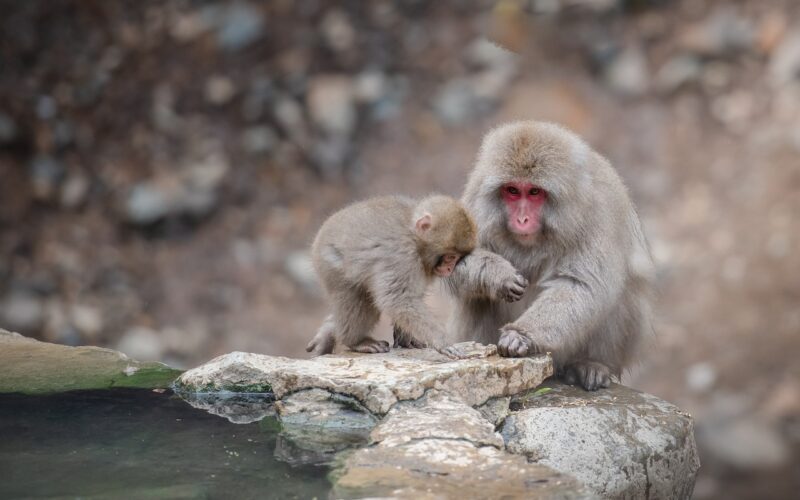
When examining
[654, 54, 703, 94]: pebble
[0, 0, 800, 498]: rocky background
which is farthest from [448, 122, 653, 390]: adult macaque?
[654, 54, 703, 94]: pebble

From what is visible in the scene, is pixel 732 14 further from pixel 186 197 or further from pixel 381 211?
pixel 381 211

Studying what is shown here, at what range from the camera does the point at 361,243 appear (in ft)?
15.3

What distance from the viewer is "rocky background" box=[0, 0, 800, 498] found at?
9641 millimetres

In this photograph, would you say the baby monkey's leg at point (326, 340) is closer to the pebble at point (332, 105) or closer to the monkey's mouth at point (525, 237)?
the monkey's mouth at point (525, 237)

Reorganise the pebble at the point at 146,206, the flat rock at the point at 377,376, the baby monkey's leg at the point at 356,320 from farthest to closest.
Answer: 1. the pebble at the point at 146,206
2. the baby monkey's leg at the point at 356,320
3. the flat rock at the point at 377,376

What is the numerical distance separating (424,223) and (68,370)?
151cm

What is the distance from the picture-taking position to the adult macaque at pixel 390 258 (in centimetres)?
465

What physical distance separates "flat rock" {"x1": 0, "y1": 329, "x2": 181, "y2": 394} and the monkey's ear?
3.70ft

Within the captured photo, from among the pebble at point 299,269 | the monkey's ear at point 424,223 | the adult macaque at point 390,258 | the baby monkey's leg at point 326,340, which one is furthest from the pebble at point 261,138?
the monkey's ear at point 424,223

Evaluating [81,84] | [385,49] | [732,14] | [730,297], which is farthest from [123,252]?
[732,14]

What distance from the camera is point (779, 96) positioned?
991 cm

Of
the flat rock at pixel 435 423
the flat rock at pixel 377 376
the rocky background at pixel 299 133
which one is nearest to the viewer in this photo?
the flat rock at pixel 435 423

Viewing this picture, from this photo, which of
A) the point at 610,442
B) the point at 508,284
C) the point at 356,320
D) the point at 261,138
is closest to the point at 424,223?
the point at 508,284

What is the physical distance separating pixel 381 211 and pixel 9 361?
5.19 feet
